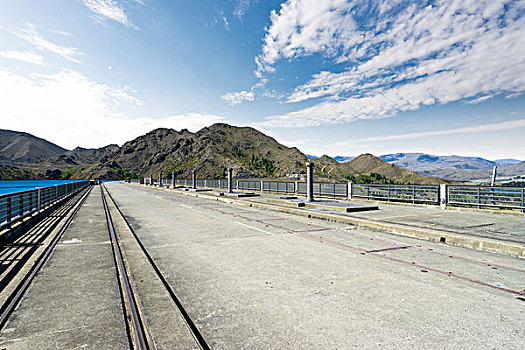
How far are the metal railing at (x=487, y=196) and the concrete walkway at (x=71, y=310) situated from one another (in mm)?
16464

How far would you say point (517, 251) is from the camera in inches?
285

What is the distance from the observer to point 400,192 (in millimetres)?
19969

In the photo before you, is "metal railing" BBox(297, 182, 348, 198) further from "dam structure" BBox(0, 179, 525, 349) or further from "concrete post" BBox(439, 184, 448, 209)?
"dam structure" BBox(0, 179, 525, 349)

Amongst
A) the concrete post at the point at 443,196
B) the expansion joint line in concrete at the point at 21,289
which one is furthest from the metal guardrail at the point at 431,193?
the expansion joint line in concrete at the point at 21,289

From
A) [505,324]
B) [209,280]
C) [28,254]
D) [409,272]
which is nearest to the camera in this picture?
[505,324]

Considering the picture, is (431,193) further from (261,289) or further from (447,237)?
(261,289)

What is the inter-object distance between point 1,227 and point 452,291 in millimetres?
11502

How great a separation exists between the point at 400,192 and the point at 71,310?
20.0m

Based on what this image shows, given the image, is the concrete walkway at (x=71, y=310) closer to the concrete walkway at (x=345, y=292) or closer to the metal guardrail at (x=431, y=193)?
the concrete walkway at (x=345, y=292)

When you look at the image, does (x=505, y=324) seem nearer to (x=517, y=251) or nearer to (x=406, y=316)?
(x=406, y=316)

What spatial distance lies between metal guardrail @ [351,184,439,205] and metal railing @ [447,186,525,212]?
113 centimetres

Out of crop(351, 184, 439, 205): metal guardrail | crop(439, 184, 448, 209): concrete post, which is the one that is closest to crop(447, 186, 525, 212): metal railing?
crop(439, 184, 448, 209): concrete post

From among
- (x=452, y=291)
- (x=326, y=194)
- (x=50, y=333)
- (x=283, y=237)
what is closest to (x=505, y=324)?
(x=452, y=291)

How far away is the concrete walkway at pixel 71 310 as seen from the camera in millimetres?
3273
